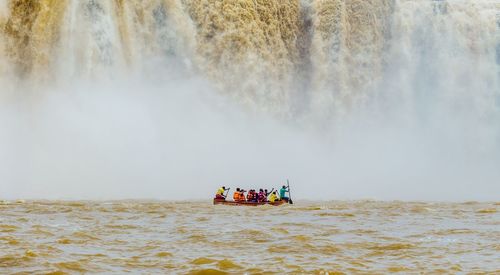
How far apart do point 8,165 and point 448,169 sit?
20109 mm

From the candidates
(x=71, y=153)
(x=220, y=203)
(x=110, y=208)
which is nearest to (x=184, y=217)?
(x=110, y=208)

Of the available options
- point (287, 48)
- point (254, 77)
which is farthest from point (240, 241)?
point (287, 48)

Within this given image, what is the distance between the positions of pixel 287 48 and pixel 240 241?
881 inches

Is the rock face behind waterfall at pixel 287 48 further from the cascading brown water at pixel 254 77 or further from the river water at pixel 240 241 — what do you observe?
the river water at pixel 240 241

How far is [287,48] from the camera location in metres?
35.5

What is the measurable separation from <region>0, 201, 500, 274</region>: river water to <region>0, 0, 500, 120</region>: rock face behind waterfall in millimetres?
10046

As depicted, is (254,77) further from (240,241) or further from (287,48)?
(240,241)

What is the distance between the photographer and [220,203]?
24734mm

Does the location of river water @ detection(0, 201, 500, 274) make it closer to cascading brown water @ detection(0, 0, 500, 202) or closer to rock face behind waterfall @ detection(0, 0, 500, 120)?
cascading brown water @ detection(0, 0, 500, 202)

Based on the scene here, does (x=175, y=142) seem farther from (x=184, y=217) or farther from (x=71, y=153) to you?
(x=184, y=217)

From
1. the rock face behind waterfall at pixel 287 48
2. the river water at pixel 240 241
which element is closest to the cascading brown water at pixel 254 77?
the rock face behind waterfall at pixel 287 48

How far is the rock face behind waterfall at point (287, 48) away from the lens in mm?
28953

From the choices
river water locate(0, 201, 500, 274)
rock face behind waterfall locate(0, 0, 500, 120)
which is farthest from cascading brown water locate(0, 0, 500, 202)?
river water locate(0, 201, 500, 274)

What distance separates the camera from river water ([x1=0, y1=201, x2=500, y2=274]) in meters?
11.3
